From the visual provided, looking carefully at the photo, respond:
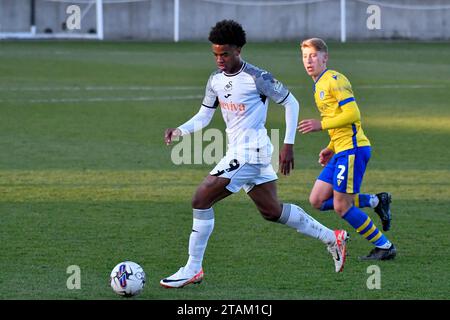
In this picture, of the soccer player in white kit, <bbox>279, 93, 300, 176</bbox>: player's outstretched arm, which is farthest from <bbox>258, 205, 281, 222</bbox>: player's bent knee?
<bbox>279, 93, 300, 176</bbox>: player's outstretched arm

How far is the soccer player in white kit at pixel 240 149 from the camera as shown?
28.7 feet

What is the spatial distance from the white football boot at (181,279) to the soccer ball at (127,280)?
29cm

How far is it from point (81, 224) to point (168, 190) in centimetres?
235

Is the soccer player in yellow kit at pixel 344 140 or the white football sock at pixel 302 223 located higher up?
the soccer player in yellow kit at pixel 344 140

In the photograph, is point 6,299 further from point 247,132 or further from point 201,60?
point 201,60

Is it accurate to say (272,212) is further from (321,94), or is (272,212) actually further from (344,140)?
(321,94)

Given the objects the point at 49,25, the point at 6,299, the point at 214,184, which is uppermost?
the point at 49,25

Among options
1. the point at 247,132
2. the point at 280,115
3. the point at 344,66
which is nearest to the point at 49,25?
the point at 344,66

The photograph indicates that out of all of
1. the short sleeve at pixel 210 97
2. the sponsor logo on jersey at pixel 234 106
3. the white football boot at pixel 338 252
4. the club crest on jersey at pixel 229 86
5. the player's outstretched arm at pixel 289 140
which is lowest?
the white football boot at pixel 338 252

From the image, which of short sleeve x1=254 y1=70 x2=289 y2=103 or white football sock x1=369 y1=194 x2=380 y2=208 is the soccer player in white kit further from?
white football sock x1=369 y1=194 x2=380 y2=208

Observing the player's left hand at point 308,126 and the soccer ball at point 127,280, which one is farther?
the player's left hand at point 308,126

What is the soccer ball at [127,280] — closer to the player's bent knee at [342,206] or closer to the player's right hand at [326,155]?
the player's bent knee at [342,206]

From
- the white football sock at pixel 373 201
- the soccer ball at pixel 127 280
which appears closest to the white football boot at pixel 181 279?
the soccer ball at pixel 127 280

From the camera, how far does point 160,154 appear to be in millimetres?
16406
